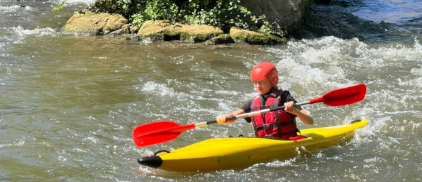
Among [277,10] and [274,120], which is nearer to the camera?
[274,120]

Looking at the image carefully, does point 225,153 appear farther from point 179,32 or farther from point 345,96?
point 179,32

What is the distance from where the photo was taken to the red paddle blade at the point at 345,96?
4.62m

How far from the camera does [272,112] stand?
4367 millimetres

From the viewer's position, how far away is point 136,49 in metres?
8.89

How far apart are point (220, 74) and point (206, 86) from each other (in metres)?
0.67

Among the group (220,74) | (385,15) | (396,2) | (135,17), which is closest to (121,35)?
(135,17)

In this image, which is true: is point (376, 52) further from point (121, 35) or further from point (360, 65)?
point (121, 35)

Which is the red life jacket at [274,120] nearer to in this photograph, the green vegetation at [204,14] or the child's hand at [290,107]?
the child's hand at [290,107]

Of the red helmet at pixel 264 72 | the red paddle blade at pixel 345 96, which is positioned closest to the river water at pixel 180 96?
the red paddle blade at pixel 345 96

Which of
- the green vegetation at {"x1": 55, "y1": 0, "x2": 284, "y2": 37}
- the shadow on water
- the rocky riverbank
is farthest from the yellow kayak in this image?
the shadow on water

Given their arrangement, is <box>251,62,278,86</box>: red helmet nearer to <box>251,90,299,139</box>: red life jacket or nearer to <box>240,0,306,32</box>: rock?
<box>251,90,299,139</box>: red life jacket

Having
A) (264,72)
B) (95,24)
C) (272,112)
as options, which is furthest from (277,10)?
(264,72)

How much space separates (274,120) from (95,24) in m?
7.12

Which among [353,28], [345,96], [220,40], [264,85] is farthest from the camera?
[353,28]
